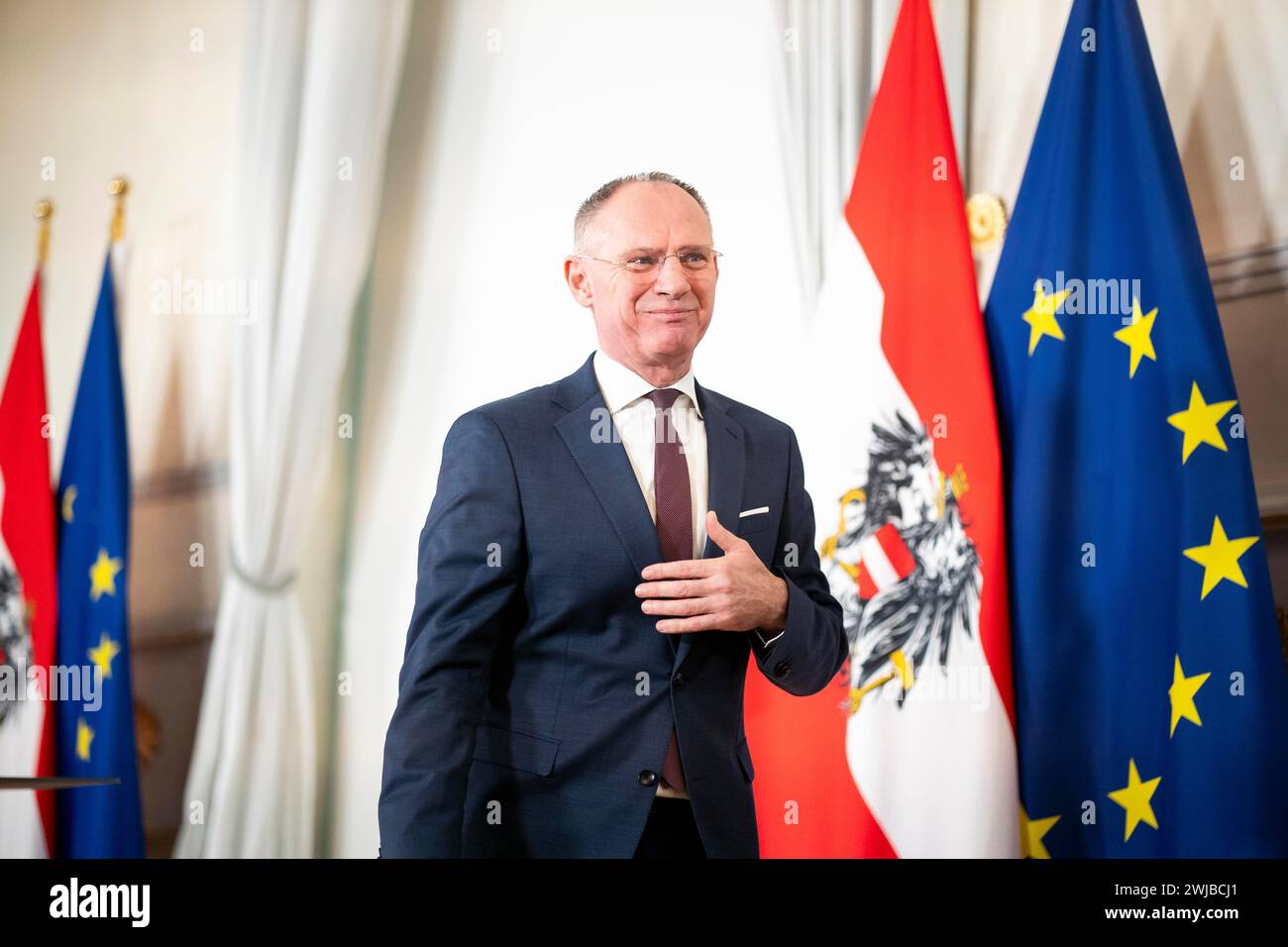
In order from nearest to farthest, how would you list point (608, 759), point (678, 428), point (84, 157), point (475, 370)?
point (608, 759) → point (678, 428) → point (475, 370) → point (84, 157)

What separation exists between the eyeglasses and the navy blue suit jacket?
40 cm

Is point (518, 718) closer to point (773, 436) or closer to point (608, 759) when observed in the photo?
point (608, 759)

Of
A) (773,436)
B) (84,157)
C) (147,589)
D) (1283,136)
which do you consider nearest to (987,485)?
(773,436)

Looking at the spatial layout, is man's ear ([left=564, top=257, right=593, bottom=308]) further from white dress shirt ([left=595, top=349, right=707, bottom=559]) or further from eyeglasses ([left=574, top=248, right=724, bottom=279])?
white dress shirt ([left=595, top=349, right=707, bottom=559])

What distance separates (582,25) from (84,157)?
4.64ft

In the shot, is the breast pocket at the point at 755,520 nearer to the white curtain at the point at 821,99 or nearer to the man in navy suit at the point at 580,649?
the man in navy suit at the point at 580,649

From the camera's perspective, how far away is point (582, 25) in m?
3.21

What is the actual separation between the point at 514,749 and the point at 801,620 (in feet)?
1.83

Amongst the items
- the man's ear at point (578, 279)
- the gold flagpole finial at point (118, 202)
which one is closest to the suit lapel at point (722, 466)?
the man's ear at point (578, 279)

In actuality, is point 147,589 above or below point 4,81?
below

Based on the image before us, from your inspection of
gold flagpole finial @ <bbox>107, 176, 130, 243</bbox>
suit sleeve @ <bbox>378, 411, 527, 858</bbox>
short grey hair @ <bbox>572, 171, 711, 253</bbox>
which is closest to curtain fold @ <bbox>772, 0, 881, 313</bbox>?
short grey hair @ <bbox>572, 171, 711, 253</bbox>

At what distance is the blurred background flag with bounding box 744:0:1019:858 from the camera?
2.84 meters

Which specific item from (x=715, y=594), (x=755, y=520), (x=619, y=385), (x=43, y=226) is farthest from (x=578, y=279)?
(x=43, y=226)

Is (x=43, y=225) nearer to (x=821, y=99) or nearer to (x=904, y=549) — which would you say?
(x=821, y=99)
